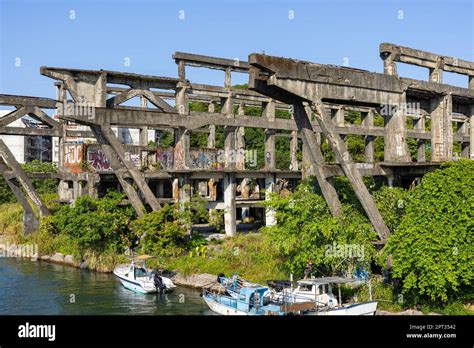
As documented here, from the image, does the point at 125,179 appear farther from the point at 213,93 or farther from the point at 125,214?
the point at 213,93

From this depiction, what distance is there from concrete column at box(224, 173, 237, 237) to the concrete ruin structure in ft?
0.22

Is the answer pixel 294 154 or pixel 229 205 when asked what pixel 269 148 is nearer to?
pixel 294 154

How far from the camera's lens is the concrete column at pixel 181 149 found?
34562 millimetres

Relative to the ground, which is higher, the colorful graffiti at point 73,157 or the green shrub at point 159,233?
the colorful graffiti at point 73,157

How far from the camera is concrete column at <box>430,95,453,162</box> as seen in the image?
29.1 m

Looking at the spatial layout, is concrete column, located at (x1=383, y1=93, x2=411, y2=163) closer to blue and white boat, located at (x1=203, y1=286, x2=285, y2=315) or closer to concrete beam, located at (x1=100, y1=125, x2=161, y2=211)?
blue and white boat, located at (x1=203, y1=286, x2=285, y2=315)

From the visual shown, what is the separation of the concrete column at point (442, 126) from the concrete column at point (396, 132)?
3.77 meters

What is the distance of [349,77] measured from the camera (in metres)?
23.3

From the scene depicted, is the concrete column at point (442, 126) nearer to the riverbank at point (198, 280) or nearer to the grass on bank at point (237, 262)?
the grass on bank at point (237, 262)

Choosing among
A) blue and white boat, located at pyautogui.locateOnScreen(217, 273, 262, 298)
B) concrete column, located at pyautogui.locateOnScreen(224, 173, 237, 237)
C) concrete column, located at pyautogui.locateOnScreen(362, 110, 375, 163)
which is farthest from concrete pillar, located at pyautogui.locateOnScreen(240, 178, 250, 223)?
blue and white boat, located at pyautogui.locateOnScreen(217, 273, 262, 298)

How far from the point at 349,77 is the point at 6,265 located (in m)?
24.1

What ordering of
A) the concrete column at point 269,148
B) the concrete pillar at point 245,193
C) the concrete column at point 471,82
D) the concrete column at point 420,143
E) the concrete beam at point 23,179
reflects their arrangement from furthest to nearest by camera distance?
the concrete pillar at point 245,193 → the concrete column at point 420,143 → the concrete column at point 269,148 → the concrete beam at point 23,179 → the concrete column at point 471,82

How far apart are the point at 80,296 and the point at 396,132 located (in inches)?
660

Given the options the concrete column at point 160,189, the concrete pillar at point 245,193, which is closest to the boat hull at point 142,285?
the concrete column at point 160,189
